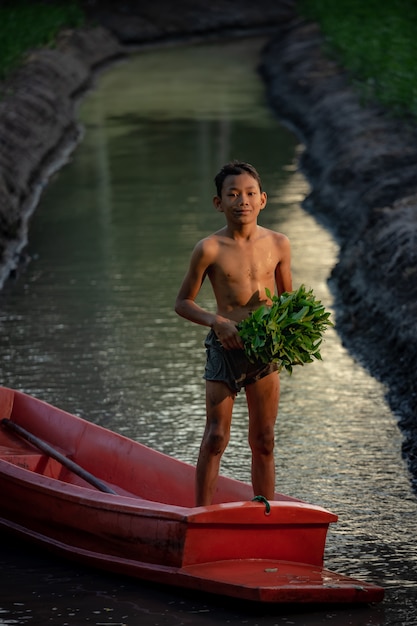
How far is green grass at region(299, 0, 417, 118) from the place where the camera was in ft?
63.5

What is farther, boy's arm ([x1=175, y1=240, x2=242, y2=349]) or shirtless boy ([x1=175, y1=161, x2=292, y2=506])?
shirtless boy ([x1=175, y1=161, x2=292, y2=506])

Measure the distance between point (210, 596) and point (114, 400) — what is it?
352cm

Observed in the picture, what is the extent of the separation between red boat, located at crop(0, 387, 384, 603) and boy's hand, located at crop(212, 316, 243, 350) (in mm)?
687

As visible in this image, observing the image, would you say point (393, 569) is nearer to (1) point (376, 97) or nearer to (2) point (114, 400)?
(2) point (114, 400)

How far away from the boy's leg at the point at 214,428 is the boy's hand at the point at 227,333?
0.70 feet

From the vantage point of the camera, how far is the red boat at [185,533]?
6.25 meters

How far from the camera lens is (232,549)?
6469 millimetres

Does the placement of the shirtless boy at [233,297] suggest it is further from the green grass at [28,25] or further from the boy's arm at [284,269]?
the green grass at [28,25]

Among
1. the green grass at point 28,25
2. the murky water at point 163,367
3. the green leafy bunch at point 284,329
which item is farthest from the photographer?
the green grass at point 28,25

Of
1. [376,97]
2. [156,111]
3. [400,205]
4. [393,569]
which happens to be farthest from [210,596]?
[156,111]

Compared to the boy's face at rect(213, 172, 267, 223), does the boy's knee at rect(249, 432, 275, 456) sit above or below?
below

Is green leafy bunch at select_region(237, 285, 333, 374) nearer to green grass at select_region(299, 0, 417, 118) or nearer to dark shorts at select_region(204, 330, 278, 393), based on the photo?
dark shorts at select_region(204, 330, 278, 393)

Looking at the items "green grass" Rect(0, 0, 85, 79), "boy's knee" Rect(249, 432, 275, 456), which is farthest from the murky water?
"green grass" Rect(0, 0, 85, 79)

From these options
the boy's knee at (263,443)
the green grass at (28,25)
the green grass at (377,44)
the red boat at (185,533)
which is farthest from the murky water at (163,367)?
the green grass at (28,25)
